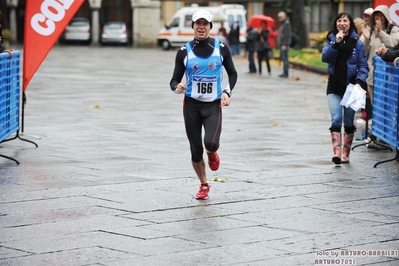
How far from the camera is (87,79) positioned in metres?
26.7

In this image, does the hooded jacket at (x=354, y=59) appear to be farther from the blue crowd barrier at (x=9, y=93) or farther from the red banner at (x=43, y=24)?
the blue crowd barrier at (x=9, y=93)

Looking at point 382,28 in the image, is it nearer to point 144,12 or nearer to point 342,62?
point 342,62

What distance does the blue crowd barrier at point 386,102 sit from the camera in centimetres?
1115

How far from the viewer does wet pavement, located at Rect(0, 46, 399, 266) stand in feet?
21.1

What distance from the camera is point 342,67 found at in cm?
1075

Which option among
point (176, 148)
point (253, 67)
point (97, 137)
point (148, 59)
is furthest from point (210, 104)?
point (148, 59)

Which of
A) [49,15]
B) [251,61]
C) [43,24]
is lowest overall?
[251,61]

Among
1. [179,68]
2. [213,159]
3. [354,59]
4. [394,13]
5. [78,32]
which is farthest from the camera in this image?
[78,32]

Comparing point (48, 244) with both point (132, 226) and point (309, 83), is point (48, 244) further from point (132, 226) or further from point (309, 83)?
point (309, 83)

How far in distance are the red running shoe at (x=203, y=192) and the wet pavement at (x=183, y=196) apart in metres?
0.08

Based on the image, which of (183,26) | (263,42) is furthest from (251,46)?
(183,26)

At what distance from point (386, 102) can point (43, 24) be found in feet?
14.1

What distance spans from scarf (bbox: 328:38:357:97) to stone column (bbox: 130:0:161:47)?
4745cm

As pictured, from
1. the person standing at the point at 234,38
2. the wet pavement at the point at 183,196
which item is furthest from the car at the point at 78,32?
the wet pavement at the point at 183,196
